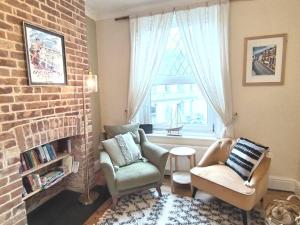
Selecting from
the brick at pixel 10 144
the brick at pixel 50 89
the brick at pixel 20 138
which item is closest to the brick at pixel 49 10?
the brick at pixel 50 89

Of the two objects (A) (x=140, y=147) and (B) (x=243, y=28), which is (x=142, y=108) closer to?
(A) (x=140, y=147)

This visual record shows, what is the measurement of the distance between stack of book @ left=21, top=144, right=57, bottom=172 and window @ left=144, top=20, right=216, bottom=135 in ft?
5.48

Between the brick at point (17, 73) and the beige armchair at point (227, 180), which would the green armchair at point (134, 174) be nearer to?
the beige armchair at point (227, 180)

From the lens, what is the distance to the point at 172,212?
2.22 m

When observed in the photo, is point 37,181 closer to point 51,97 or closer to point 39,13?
point 51,97

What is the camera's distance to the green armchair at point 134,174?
2240 millimetres

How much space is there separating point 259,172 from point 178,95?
1.60 metres

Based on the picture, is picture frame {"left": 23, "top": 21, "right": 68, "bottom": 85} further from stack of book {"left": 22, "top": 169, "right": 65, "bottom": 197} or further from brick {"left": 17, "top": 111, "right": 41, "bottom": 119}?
stack of book {"left": 22, "top": 169, "right": 65, "bottom": 197}

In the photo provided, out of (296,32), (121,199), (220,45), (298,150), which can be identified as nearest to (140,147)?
(121,199)

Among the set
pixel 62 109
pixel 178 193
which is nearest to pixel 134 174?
pixel 178 193

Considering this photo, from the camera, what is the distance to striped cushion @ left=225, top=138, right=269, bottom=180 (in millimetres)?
2088

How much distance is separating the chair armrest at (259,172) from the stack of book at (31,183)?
7.01 feet

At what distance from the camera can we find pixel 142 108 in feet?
11.0

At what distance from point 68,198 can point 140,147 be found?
3.68 ft
